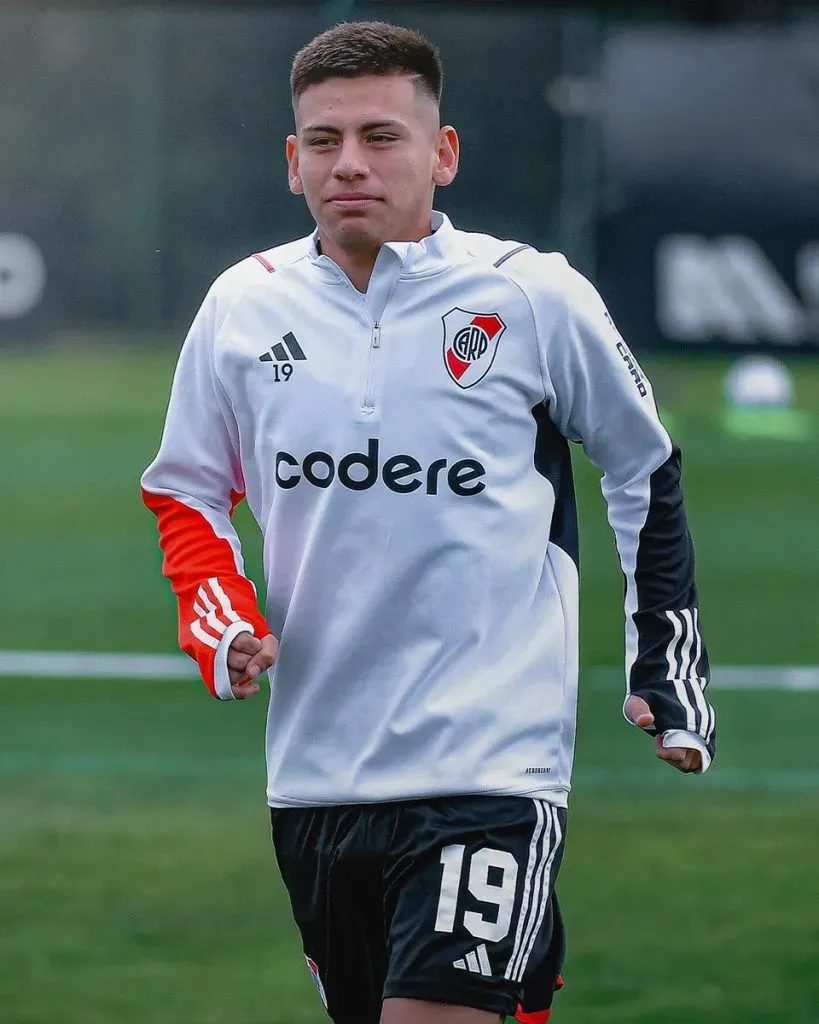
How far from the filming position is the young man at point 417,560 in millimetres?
3209

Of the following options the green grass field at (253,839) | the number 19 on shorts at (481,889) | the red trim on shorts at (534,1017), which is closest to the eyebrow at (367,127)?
the number 19 on shorts at (481,889)

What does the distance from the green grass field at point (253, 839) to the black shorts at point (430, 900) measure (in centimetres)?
145

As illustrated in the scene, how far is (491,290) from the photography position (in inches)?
131

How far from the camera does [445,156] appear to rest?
3.48m

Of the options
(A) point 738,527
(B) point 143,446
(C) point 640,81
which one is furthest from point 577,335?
(C) point 640,81

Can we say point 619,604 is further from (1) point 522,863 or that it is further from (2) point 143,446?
(1) point 522,863

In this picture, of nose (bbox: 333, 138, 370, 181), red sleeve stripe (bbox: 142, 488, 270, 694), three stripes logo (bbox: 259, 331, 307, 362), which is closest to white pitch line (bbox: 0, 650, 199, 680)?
red sleeve stripe (bbox: 142, 488, 270, 694)

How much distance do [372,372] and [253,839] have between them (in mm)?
3323

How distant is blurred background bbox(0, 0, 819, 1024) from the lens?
26.0 feet

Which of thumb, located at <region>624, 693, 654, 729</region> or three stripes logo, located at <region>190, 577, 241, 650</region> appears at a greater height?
three stripes logo, located at <region>190, 577, 241, 650</region>

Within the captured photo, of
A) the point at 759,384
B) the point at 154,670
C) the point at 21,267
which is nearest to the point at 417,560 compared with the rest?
the point at 154,670

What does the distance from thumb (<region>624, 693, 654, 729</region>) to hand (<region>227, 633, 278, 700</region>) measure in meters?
0.57

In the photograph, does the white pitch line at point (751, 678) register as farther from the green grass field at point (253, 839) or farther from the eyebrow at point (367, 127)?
the eyebrow at point (367, 127)

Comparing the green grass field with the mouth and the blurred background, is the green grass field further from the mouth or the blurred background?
the mouth
